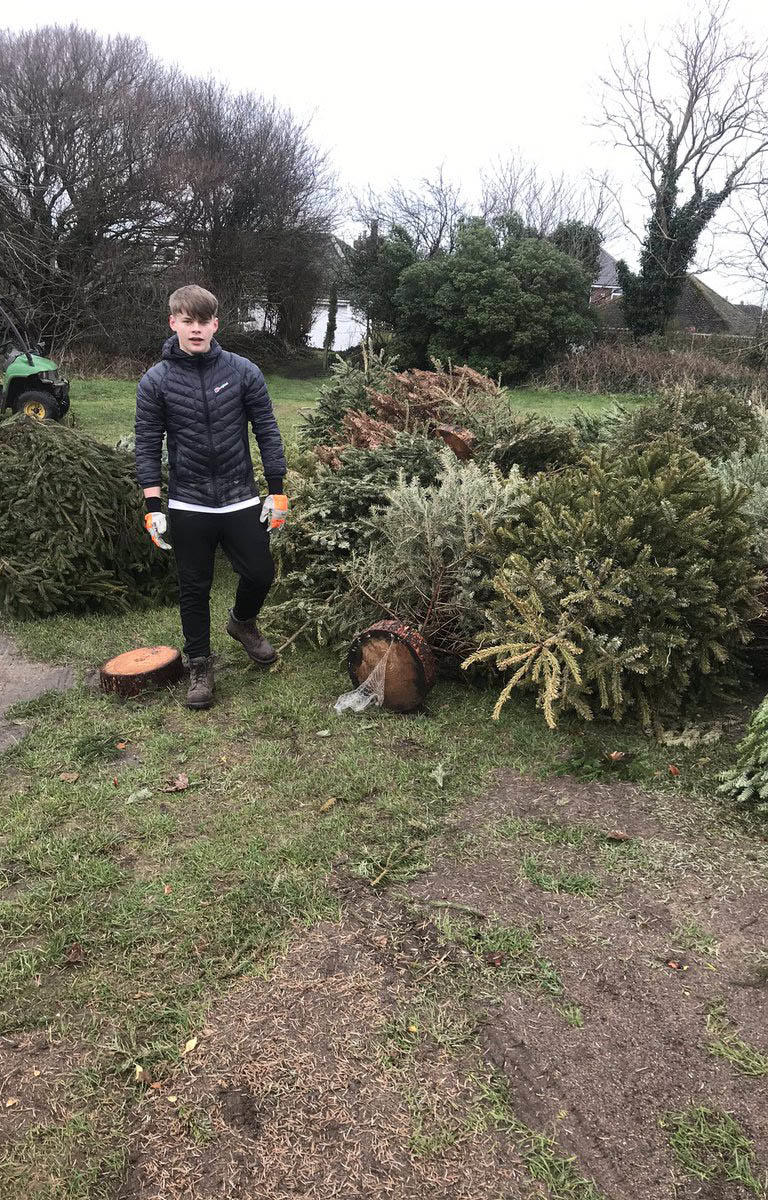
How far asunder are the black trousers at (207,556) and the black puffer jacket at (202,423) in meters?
0.11

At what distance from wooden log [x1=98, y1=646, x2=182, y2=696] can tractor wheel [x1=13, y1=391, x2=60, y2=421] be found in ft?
24.6

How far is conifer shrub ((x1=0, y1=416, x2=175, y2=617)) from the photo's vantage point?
550 centimetres

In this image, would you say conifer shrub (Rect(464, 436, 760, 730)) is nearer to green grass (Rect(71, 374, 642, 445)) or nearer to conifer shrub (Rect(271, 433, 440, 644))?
conifer shrub (Rect(271, 433, 440, 644))

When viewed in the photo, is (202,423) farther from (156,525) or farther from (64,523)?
(64,523)

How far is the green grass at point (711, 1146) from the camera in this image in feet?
6.24

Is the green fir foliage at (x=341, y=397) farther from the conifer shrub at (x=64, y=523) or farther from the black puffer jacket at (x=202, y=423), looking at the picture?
the black puffer jacket at (x=202, y=423)

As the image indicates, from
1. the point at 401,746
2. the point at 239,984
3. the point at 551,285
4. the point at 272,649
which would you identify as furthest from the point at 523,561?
the point at 551,285

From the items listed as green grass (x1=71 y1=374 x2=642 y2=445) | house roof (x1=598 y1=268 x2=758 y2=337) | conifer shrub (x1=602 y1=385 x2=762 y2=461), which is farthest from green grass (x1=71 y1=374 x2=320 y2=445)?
house roof (x1=598 y1=268 x2=758 y2=337)

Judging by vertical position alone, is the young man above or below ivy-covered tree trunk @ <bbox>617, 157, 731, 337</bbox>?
below

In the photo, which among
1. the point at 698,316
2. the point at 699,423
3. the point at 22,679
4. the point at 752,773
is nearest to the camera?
the point at 752,773

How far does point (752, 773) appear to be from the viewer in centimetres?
341

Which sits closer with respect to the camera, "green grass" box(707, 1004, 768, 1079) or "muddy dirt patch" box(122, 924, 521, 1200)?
"muddy dirt patch" box(122, 924, 521, 1200)

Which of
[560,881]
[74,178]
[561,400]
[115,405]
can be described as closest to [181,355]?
[560,881]

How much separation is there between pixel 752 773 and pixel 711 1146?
177 centimetres
